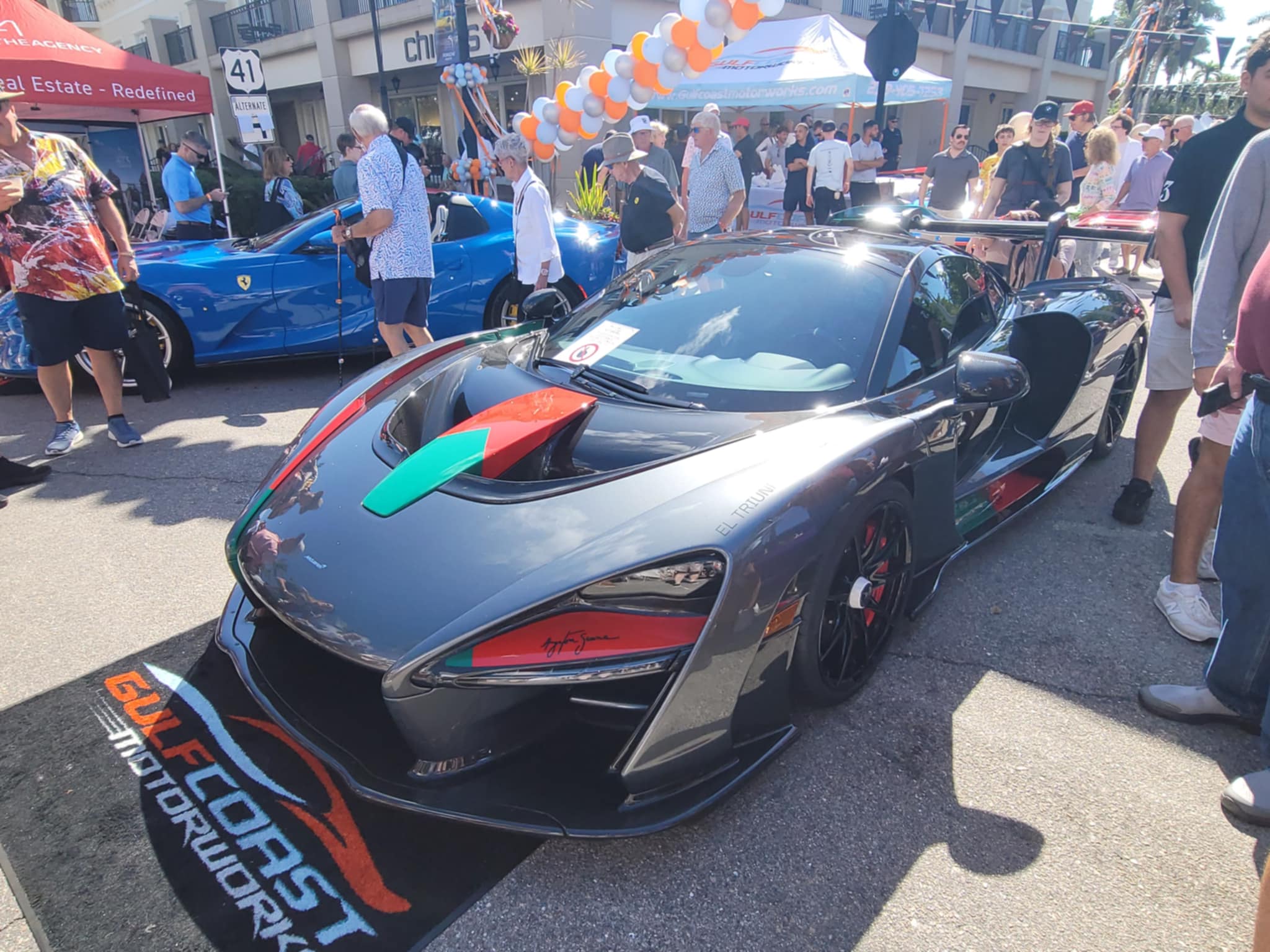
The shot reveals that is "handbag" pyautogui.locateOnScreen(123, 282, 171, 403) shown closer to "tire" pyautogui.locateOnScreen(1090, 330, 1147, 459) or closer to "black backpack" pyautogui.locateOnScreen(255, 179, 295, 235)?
"black backpack" pyautogui.locateOnScreen(255, 179, 295, 235)

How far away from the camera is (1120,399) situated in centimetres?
412

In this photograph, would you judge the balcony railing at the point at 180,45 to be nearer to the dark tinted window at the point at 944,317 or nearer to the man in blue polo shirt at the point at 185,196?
the man in blue polo shirt at the point at 185,196

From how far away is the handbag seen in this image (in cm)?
422

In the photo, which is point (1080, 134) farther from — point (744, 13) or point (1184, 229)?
point (1184, 229)

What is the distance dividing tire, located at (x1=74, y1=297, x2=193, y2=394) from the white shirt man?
2.18 metres

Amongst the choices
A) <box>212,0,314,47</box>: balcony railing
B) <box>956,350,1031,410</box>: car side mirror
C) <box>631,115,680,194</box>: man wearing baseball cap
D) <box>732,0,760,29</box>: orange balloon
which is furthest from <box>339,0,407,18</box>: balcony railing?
<box>956,350,1031,410</box>: car side mirror

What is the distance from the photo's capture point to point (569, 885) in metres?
1.71

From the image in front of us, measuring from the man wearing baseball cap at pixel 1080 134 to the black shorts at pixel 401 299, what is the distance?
6735 millimetres

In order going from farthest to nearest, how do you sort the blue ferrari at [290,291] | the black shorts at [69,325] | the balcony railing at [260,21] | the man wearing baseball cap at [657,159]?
the balcony railing at [260,21]
the man wearing baseball cap at [657,159]
the blue ferrari at [290,291]
the black shorts at [69,325]

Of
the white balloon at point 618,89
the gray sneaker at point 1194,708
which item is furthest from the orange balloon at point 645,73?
the gray sneaker at point 1194,708

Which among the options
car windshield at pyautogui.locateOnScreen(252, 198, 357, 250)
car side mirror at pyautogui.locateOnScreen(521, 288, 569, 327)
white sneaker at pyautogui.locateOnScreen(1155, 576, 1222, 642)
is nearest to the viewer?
white sneaker at pyautogui.locateOnScreen(1155, 576, 1222, 642)

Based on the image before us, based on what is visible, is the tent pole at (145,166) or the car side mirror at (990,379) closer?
the car side mirror at (990,379)

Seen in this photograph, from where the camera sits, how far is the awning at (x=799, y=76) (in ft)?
40.6

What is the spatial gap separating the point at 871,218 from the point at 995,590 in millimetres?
2225
